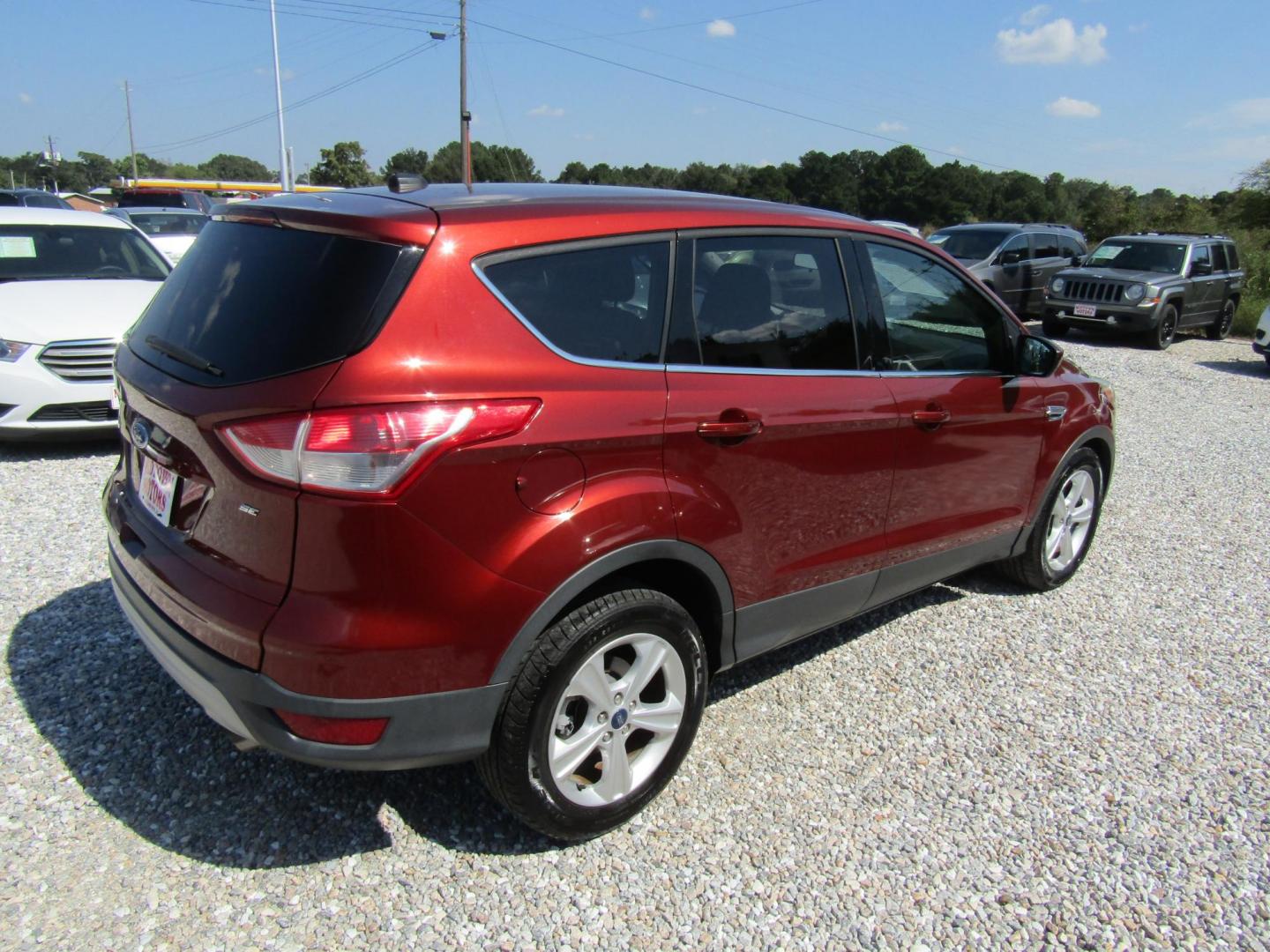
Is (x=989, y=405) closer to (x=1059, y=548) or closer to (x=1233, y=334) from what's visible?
(x=1059, y=548)

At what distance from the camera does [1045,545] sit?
4559 millimetres

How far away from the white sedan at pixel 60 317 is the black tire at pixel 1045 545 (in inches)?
204

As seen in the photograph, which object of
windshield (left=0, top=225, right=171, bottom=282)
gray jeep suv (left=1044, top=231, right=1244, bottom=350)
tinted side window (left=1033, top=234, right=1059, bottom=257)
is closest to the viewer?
windshield (left=0, top=225, right=171, bottom=282)

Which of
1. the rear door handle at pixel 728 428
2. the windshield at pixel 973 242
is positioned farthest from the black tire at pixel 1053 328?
the rear door handle at pixel 728 428

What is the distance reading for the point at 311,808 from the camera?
279cm

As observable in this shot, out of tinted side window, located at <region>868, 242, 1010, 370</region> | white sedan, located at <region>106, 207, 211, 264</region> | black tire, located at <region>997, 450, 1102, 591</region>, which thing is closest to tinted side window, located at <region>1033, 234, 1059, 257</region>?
black tire, located at <region>997, 450, 1102, 591</region>

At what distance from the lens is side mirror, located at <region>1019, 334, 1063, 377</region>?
395 cm

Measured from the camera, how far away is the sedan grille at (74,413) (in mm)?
5953

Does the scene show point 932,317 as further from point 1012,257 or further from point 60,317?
point 1012,257

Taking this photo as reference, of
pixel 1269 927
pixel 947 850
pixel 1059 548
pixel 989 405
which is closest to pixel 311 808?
pixel 947 850

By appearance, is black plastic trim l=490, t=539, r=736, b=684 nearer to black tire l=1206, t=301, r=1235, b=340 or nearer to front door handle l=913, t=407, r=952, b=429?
Result: front door handle l=913, t=407, r=952, b=429

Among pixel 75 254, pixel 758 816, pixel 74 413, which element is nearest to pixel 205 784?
pixel 758 816

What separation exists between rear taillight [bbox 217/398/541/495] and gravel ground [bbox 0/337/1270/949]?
1.16 meters

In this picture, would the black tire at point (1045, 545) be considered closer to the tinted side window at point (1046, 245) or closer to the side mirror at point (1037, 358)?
the side mirror at point (1037, 358)
